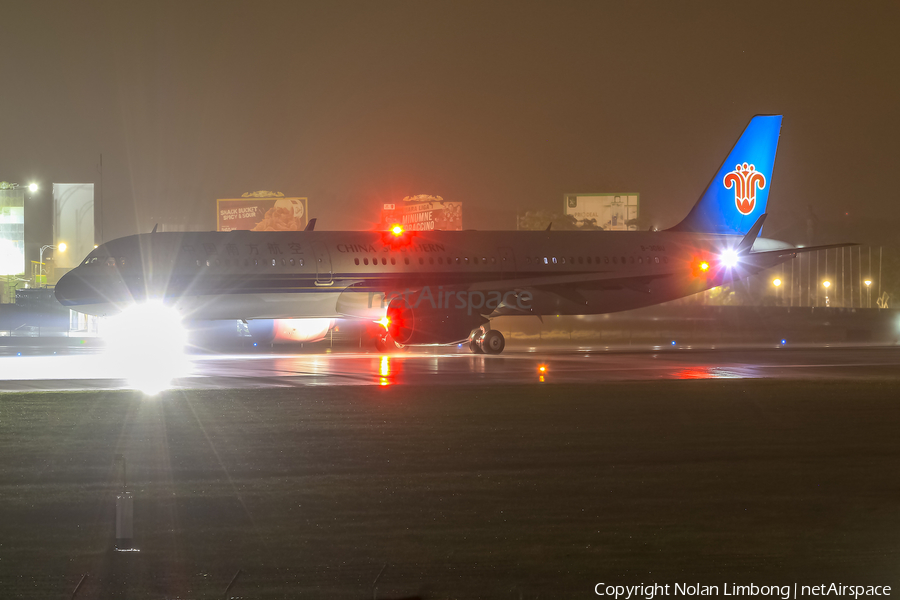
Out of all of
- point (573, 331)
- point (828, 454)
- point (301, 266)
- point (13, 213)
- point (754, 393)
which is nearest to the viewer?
point (828, 454)

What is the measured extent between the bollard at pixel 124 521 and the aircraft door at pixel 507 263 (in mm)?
27235

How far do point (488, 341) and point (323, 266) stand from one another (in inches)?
283

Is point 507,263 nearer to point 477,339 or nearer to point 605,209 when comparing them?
point 477,339

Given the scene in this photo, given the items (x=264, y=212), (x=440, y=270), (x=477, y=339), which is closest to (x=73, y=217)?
(x=264, y=212)

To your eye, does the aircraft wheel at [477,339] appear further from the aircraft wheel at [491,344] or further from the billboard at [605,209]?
the billboard at [605,209]

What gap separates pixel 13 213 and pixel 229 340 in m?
89.6

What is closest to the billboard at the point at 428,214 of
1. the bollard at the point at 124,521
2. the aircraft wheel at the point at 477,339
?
the aircraft wheel at the point at 477,339

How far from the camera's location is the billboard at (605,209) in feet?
484

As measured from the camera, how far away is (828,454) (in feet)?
56.1

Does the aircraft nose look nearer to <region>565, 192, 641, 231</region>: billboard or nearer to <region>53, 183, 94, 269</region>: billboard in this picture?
<region>53, 183, 94, 269</region>: billboard

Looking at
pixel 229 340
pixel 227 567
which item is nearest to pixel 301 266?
pixel 229 340

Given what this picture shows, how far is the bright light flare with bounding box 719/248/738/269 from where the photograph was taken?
41.4 metres

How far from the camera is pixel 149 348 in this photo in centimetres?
3788

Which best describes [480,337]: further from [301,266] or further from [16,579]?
[16,579]
